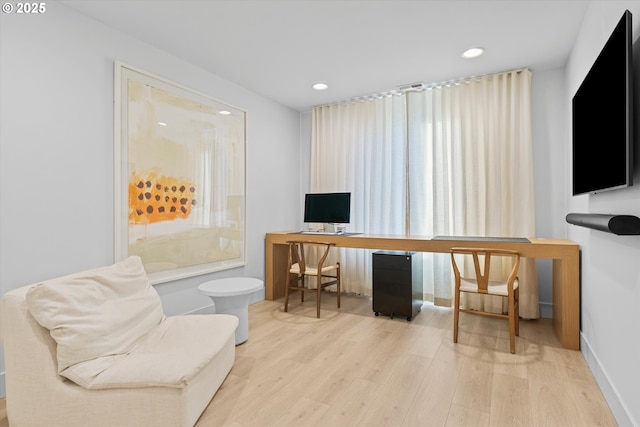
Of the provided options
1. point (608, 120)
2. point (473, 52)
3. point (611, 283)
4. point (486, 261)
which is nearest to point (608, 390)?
point (611, 283)

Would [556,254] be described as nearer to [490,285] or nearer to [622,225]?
[490,285]

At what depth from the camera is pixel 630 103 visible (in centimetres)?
133

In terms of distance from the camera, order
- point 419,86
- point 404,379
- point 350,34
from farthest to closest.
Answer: point 419,86 → point 350,34 → point 404,379

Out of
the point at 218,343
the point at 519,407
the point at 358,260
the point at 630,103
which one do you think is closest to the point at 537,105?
the point at 630,103

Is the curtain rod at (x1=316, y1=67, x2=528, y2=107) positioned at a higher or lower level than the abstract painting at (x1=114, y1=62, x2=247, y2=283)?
higher

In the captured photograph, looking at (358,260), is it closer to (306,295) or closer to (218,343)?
(306,295)

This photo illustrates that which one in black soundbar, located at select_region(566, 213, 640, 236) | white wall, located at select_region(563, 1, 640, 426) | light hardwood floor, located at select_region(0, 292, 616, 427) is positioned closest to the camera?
black soundbar, located at select_region(566, 213, 640, 236)

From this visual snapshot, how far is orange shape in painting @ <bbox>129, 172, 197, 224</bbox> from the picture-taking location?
8.39ft

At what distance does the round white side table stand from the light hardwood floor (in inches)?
5.6

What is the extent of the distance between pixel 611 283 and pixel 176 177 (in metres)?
3.20

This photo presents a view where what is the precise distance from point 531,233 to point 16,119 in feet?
13.7

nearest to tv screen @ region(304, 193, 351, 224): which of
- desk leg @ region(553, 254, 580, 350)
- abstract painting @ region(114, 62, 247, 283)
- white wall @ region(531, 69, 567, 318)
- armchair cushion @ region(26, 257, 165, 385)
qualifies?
abstract painting @ region(114, 62, 247, 283)

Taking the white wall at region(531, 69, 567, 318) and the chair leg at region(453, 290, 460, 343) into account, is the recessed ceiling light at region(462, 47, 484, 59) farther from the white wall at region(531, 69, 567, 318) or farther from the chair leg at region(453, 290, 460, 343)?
the chair leg at region(453, 290, 460, 343)

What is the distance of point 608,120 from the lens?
5.20 ft
